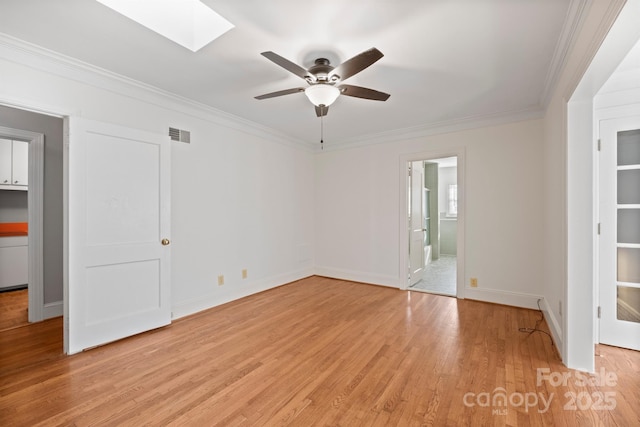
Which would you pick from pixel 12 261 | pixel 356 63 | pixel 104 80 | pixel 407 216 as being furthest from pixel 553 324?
pixel 12 261

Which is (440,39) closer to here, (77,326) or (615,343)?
(615,343)

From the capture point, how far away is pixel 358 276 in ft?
16.7

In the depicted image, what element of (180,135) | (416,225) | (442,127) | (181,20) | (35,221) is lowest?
(416,225)

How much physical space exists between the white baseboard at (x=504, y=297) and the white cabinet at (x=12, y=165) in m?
7.18

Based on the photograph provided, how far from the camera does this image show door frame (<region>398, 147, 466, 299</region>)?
4.11 metres

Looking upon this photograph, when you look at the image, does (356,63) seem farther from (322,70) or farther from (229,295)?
(229,295)

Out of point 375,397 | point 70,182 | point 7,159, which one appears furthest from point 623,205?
point 7,159

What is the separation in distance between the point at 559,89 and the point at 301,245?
13.5 ft

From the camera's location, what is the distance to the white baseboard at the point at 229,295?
3.40 meters

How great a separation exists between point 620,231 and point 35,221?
6145mm

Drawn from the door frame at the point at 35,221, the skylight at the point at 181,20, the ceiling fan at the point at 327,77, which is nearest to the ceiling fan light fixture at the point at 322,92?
the ceiling fan at the point at 327,77

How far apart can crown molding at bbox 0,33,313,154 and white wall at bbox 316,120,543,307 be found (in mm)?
2225

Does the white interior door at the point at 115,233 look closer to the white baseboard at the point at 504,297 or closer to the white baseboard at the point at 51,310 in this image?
the white baseboard at the point at 51,310

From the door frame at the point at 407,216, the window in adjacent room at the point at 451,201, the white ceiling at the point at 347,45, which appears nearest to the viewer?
the white ceiling at the point at 347,45
